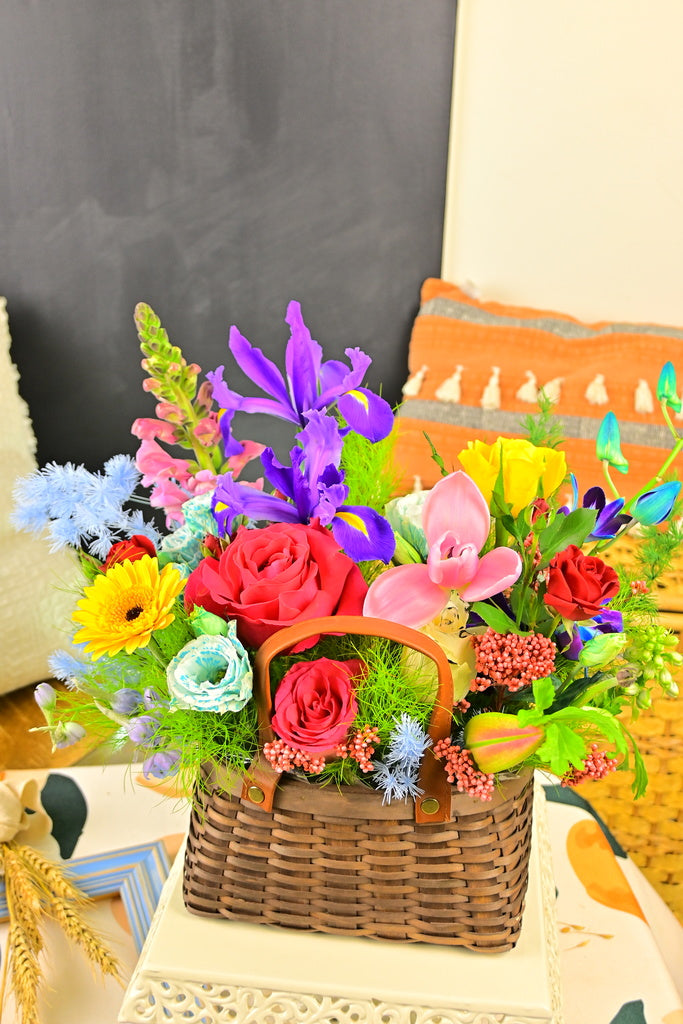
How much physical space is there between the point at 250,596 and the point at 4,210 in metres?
A: 1.37

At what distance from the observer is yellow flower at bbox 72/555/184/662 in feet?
1.58

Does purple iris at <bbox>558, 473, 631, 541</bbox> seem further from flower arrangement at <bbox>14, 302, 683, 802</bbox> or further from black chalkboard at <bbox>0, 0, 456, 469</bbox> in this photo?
black chalkboard at <bbox>0, 0, 456, 469</bbox>

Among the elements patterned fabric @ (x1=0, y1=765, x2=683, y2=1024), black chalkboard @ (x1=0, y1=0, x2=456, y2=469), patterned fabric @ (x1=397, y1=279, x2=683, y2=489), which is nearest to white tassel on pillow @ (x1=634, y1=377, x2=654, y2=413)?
patterned fabric @ (x1=397, y1=279, x2=683, y2=489)

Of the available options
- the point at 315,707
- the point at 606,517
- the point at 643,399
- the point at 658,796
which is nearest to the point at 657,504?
the point at 606,517

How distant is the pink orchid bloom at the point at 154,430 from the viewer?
0.57m

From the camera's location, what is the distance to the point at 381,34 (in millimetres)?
1550

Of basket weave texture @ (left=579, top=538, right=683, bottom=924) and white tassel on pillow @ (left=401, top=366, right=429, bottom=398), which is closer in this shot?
basket weave texture @ (left=579, top=538, right=683, bottom=924)

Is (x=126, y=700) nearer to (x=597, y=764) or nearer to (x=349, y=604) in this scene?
(x=349, y=604)

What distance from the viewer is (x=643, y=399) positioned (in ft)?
4.85

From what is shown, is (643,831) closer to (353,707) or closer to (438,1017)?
(438,1017)

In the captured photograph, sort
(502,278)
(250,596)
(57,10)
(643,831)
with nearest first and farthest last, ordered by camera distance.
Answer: (250,596) < (643,831) < (57,10) < (502,278)

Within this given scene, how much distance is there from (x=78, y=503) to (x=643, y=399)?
121cm

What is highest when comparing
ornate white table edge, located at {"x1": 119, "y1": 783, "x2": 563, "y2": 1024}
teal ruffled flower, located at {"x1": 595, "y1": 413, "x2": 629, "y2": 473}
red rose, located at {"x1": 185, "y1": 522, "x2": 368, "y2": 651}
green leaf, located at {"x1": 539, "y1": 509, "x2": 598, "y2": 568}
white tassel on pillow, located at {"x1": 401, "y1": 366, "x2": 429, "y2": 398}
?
teal ruffled flower, located at {"x1": 595, "y1": 413, "x2": 629, "y2": 473}

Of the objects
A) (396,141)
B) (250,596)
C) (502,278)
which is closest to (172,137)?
(396,141)
